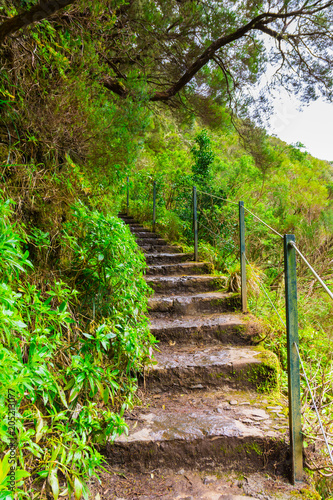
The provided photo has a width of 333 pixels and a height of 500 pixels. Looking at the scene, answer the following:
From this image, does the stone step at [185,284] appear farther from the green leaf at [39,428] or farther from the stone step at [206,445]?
the green leaf at [39,428]

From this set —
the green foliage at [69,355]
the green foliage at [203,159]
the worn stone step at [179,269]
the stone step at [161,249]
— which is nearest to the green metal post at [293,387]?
the green foliage at [69,355]

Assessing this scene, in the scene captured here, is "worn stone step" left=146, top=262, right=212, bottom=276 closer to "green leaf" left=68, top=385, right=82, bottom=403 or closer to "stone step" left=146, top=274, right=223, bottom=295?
"stone step" left=146, top=274, right=223, bottom=295

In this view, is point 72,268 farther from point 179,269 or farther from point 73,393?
point 179,269

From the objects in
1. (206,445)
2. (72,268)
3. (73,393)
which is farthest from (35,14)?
(206,445)

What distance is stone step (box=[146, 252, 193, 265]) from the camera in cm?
452

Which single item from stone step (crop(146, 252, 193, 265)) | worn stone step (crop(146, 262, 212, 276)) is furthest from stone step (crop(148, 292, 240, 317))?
stone step (crop(146, 252, 193, 265))

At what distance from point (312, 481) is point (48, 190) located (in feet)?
7.72

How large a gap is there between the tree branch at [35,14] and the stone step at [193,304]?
249 cm

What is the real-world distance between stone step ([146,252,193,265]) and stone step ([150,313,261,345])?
1.66m

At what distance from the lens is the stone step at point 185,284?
367 cm

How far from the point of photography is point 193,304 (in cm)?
332

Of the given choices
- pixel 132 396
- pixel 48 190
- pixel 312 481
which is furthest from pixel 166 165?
pixel 312 481

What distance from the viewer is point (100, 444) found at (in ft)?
5.81

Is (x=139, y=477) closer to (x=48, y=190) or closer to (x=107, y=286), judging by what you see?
(x=107, y=286)
